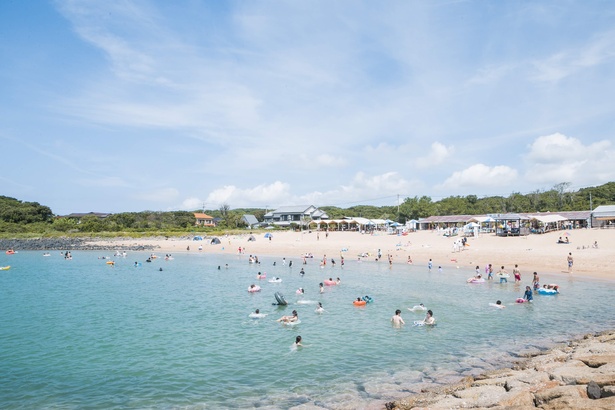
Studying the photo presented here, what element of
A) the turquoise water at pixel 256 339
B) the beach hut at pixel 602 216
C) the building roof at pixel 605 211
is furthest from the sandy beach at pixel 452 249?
the building roof at pixel 605 211

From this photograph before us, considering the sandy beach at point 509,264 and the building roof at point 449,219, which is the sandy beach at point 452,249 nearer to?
the sandy beach at point 509,264

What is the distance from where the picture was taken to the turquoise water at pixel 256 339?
12820 millimetres

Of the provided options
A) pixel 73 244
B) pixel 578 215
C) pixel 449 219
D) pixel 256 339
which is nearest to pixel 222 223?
pixel 73 244

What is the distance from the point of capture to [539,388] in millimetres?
9695

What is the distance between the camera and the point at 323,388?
504 inches

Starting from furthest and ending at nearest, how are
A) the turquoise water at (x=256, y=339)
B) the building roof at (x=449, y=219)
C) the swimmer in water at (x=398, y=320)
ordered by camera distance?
the building roof at (x=449, y=219)
the swimmer in water at (x=398, y=320)
the turquoise water at (x=256, y=339)

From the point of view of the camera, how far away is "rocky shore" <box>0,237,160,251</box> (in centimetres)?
7244

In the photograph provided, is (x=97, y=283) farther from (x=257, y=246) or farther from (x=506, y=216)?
Result: (x=506, y=216)

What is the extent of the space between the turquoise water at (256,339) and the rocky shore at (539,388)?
132 centimetres

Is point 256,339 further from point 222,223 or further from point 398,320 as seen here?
point 222,223

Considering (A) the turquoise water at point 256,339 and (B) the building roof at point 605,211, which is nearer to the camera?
(A) the turquoise water at point 256,339

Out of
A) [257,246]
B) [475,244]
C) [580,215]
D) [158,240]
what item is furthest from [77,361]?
[580,215]

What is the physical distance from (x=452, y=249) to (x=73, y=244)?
6662 cm

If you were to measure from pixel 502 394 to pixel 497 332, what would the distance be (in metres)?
9.91
